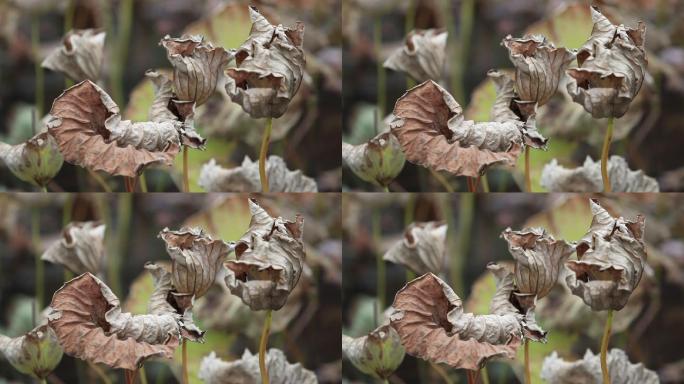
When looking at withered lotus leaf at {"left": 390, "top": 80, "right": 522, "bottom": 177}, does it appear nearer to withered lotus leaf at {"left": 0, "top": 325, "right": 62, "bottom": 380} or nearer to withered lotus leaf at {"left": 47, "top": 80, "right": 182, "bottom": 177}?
withered lotus leaf at {"left": 47, "top": 80, "right": 182, "bottom": 177}

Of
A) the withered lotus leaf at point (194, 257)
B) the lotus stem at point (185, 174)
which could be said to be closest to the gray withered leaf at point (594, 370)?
the withered lotus leaf at point (194, 257)

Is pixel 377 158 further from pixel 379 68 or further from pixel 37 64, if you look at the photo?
pixel 37 64

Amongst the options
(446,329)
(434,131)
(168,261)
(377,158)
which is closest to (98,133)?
(168,261)

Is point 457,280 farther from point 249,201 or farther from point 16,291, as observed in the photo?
point 16,291

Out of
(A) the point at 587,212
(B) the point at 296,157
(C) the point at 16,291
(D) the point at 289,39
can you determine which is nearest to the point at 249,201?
(B) the point at 296,157

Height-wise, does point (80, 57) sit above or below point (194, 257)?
above

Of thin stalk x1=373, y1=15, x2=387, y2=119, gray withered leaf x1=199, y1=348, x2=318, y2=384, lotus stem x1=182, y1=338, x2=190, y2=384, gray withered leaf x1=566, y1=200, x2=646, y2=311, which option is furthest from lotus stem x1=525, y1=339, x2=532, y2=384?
lotus stem x1=182, y1=338, x2=190, y2=384
